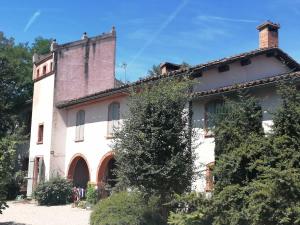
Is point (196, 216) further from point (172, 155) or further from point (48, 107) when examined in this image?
point (48, 107)

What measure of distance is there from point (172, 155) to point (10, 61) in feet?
81.8

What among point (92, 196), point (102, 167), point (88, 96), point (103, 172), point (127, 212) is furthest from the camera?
point (88, 96)

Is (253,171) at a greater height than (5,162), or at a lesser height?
lesser

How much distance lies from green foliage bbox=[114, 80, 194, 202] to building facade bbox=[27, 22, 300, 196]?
404 centimetres

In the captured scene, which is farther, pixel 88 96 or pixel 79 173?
pixel 79 173

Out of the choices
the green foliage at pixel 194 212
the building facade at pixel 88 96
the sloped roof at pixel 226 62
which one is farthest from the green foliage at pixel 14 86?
the green foliage at pixel 194 212

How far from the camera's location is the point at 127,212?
1433cm

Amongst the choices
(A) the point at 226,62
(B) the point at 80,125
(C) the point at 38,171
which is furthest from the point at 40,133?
(A) the point at 226,62

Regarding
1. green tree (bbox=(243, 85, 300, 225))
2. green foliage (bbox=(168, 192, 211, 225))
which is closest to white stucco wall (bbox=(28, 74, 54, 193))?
green foliage (bbox=(168, 192, 211, 225))

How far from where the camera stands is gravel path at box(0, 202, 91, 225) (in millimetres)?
17125

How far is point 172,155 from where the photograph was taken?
14.5m

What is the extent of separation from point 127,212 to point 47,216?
645 cm

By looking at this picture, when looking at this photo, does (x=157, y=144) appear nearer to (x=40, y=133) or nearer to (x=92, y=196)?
(x=92, y=196)

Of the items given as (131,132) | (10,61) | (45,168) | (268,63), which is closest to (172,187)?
(131,132)
